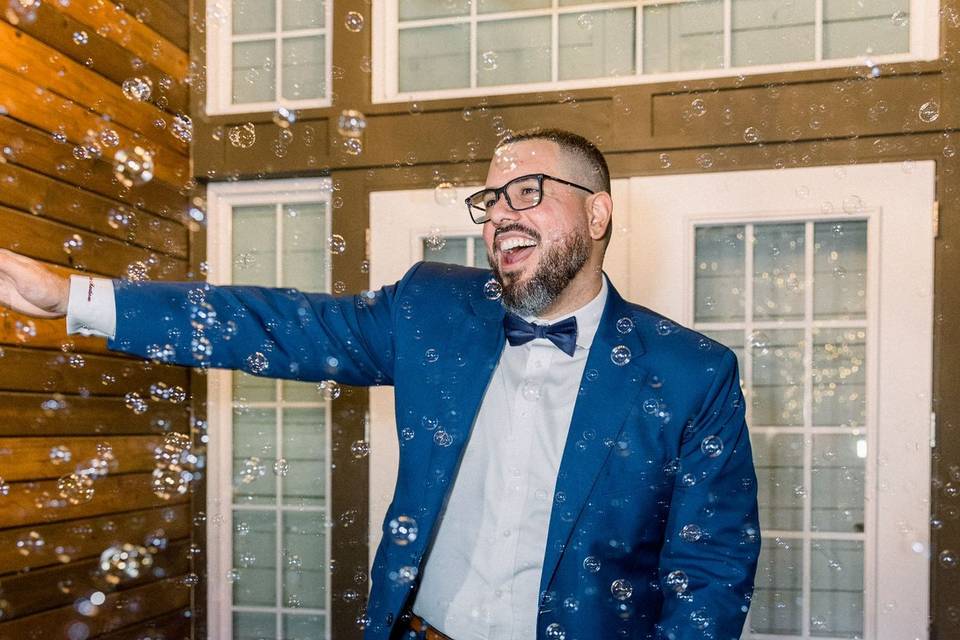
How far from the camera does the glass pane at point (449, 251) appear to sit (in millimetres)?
3240

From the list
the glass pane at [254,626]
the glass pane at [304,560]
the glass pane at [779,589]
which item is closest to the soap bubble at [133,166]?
the glass pane at [304,560]

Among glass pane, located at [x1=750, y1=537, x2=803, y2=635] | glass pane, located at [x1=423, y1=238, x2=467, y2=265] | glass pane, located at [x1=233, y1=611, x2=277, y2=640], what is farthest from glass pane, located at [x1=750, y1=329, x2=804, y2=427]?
glass pane, located at [x1=233, y1=611, x2=277, y2=640]

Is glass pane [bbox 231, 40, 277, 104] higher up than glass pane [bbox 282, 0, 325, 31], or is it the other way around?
glass pane [bbox 282, 0, 325, 31]

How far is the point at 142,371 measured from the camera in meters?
3.17

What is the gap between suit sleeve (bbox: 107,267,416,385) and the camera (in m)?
1.69

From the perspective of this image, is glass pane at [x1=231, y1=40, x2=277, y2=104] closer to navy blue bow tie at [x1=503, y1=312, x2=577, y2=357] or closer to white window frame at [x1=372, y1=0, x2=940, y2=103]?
white window frame at [x1=372, y1=0, x2=940, y2=103]

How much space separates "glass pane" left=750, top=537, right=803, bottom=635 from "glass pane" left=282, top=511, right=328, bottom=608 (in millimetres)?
1517

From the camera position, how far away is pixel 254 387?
346 cm

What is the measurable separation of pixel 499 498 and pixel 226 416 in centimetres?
200

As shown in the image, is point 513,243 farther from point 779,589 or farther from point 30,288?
point 779,589

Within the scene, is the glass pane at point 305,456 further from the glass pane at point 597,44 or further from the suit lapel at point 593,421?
the suit lapel at point 593,421

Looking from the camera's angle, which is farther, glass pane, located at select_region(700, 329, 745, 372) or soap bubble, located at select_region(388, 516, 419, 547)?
glass pane, located at select_region(700, 329, 745, 372)

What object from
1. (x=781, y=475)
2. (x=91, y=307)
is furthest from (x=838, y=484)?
(x=91, y=307)

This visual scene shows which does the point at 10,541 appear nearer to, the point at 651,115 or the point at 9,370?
the point at 9,370
